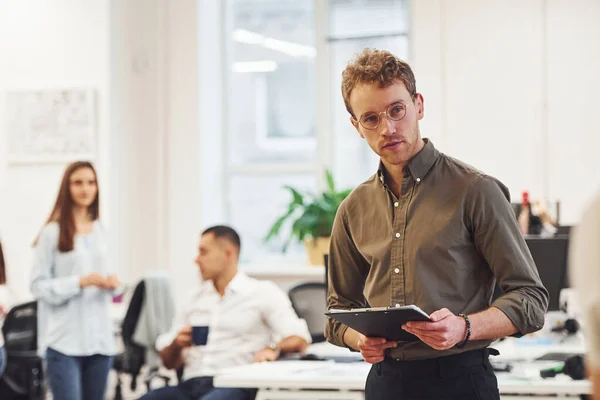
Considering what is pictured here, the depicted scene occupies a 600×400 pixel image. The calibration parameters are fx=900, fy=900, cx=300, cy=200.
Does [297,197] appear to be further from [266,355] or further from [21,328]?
[266,355]

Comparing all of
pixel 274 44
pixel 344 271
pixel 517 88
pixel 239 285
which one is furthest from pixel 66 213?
pixel 517 88

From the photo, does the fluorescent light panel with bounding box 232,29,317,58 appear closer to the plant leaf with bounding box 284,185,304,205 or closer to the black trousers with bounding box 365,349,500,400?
the plant leaf with bounding box 284,185,304,205

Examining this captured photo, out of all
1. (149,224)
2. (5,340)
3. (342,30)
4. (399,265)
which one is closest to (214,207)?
(149,224)

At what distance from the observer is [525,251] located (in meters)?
1.99

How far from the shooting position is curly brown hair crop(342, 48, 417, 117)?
204 cm

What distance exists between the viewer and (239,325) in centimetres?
411

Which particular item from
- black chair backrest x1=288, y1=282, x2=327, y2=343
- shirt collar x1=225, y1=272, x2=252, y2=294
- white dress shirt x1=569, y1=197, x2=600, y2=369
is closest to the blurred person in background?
white dress shirt x1=569, y1=197, x2=600, y2=369

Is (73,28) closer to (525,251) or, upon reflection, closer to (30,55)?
(30,55)

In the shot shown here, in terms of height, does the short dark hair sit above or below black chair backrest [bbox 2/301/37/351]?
above

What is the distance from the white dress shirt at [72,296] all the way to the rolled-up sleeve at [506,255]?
113 inches

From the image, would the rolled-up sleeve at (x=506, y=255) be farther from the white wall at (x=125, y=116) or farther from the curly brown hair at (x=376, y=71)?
the white wall at (x=125, y=116)

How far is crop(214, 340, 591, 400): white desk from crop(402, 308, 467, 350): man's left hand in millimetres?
1325

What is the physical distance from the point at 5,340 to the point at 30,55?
100 inches

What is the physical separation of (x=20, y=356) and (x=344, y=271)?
3.52 meters
